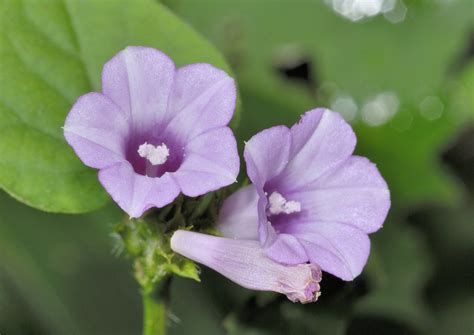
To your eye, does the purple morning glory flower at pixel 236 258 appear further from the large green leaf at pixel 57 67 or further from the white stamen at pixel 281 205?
the large green leaf at pixel 57 67

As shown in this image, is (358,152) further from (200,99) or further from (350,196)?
(200,99)

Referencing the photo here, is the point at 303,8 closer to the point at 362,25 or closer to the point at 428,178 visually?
the point at 362,25

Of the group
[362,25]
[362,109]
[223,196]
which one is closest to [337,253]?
[223,196]

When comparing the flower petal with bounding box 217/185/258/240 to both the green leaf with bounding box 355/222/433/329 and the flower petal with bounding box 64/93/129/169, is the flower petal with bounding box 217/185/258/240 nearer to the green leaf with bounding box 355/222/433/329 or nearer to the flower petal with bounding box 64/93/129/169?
the flower petal with bounding box 64/93/129/169

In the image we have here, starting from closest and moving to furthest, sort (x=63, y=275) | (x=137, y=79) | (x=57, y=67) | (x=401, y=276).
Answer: (x=137, y=79)
(x=57, y=67)
(x=63, y=275)
(x=401, y=276)

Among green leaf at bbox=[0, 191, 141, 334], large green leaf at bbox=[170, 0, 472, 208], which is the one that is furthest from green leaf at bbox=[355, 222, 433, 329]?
green leaf at bbox=[0, 191, 141, 334]

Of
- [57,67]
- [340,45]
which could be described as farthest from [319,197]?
[340,45]

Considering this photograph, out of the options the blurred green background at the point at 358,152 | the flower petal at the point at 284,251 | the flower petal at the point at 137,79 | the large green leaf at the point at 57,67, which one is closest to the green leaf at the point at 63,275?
the blurred green background at the point at 358,152
